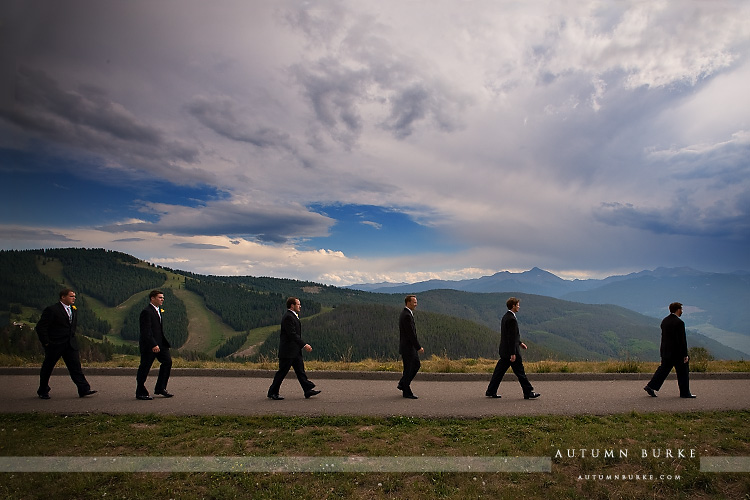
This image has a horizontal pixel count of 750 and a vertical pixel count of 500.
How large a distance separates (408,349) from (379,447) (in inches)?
121

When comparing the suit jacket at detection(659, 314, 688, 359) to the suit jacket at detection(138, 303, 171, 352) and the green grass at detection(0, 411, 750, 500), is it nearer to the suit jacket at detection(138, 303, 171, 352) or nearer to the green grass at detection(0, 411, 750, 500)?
the green grass at detection(0, 411, 750, 500)

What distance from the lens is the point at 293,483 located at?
4.43 metres

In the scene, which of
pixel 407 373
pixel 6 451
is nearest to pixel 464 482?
pixel 407 373

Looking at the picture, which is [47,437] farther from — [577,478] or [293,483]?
[577,478]

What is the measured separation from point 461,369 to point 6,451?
349 inches

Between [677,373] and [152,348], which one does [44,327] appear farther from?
[677,373]

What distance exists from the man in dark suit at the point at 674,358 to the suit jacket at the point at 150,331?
31.9ft

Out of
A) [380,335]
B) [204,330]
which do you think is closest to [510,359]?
[380,335]

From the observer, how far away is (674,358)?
331 inches

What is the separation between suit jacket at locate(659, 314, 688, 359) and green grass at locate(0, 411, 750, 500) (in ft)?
5.64

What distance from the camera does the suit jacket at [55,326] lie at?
Answer: 25.9ft

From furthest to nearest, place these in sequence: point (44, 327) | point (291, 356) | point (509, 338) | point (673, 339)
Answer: point (673, 339), point (509, 338), point (291, 356), point (44, 327)

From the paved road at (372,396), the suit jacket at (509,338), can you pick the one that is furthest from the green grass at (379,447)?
the suit jacket at (509,338)

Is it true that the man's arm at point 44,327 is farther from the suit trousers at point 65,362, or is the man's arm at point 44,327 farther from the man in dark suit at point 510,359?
the man in dark suit at point 510,359
